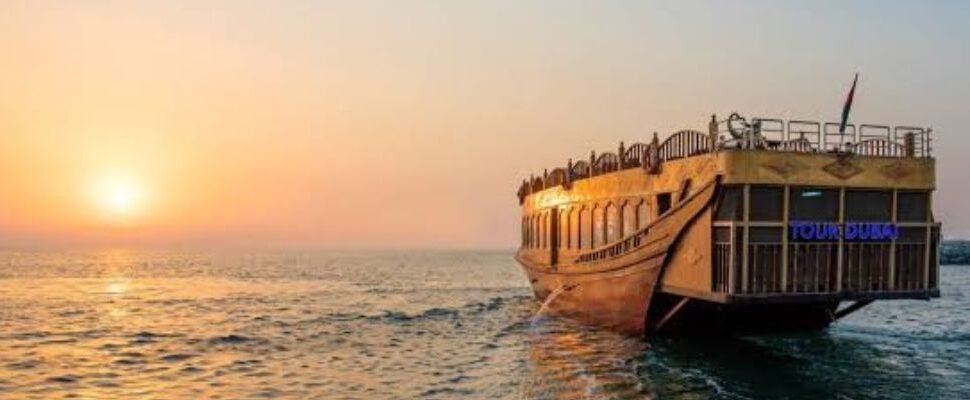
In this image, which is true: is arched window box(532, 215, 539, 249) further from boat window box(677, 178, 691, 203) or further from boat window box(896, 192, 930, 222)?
boat window box(896, 192, 930, 222)

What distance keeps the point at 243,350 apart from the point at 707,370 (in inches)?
542

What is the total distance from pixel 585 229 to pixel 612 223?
9.98 feet

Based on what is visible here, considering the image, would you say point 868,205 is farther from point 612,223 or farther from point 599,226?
point 599,226

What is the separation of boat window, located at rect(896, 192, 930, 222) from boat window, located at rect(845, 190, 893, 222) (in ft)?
1.09

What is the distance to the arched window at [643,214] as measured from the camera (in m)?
24.9

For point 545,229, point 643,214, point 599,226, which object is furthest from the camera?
point 545,229

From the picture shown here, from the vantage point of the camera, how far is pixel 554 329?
1168 inches

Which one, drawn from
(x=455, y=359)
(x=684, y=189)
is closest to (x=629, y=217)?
(x=684, y=189)

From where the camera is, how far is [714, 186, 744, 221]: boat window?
2044 cm

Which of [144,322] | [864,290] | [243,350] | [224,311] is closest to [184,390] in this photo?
[243,350]

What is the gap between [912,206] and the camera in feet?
72.2

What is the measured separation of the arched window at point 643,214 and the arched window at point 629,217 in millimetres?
199

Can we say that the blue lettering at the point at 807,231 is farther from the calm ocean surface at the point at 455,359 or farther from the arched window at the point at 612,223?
the arched window at the point at 612,223

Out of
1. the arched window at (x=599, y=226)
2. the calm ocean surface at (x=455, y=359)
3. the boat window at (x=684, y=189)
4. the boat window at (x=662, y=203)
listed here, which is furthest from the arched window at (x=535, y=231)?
the boat window at (x=684, y=189)
